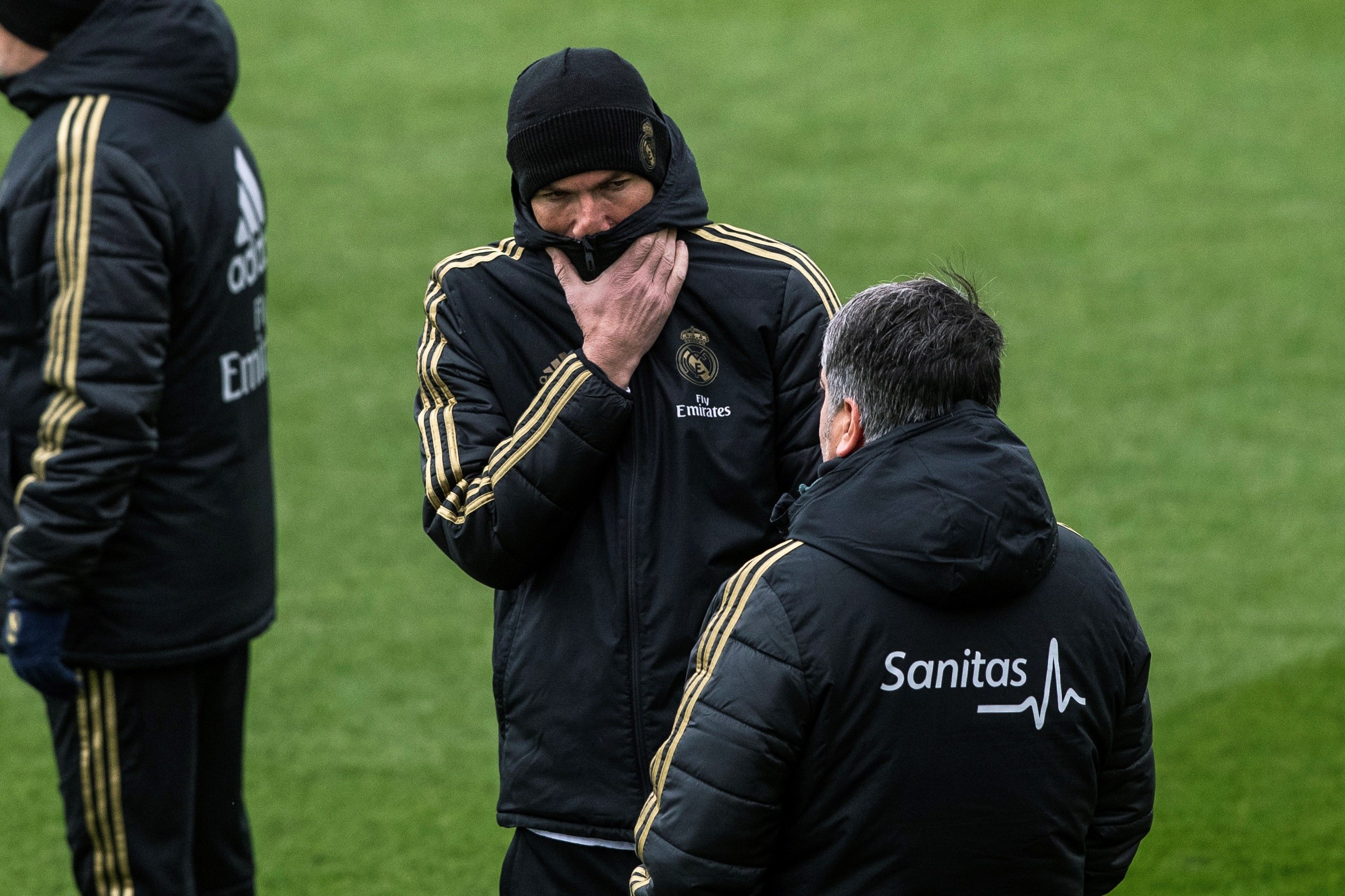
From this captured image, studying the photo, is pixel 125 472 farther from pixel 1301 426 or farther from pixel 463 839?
pixel 1301 426

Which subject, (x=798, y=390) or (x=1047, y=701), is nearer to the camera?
(x=1047, y=701)

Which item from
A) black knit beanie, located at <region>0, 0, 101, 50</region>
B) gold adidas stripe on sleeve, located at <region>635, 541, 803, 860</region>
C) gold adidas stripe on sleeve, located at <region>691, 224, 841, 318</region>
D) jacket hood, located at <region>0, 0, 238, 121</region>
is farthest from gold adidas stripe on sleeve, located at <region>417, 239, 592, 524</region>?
black knit beanie, located at <region>0, 0, 101, 50</region>

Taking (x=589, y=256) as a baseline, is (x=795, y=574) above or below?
below

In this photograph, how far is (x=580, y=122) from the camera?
2477mm

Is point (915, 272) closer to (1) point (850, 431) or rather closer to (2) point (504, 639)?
(2) point (504, 639)

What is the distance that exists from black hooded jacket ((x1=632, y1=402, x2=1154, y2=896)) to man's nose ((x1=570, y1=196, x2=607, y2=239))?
603 mm

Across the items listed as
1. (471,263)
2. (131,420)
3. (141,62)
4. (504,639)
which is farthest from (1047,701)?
(141,62)

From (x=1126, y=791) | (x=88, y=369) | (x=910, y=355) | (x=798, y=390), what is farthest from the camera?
(x=88, y=369)

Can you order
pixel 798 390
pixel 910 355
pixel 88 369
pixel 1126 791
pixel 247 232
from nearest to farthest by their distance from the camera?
pixel 910 355
pixel 1126 791
pixel 798 390
pixel 88 369
pixel 247 232

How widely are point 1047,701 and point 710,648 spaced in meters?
0.41

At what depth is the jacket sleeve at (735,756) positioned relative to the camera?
204 cm

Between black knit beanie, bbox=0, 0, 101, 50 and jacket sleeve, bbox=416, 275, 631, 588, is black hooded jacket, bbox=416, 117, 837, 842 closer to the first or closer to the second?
jacket sleeve, bbox=416, 275, 631, 588

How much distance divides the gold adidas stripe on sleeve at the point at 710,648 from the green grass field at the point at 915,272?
1.88 ft

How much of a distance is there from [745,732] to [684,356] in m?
0.69
